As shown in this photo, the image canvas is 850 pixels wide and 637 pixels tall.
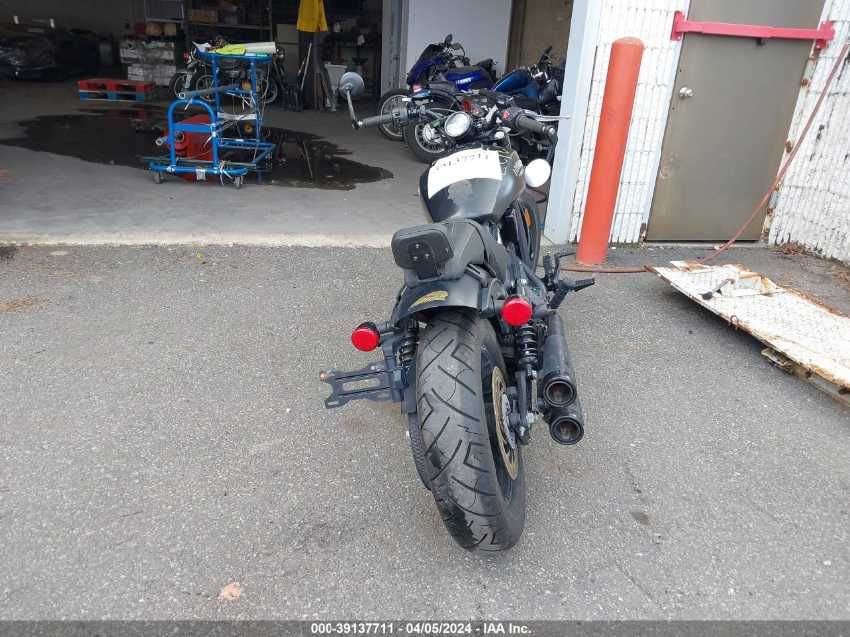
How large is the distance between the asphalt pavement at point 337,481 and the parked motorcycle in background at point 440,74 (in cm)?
578

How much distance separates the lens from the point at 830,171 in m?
5.56

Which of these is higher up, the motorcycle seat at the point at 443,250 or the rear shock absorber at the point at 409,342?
the motorcycle seat at the point at 443,250

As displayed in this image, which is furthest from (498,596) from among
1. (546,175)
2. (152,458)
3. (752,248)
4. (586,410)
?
(752,248)

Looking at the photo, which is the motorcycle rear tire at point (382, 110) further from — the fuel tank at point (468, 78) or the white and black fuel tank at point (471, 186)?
the white and black fuel tank at point (471, 186)

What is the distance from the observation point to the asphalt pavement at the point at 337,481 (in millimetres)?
2156

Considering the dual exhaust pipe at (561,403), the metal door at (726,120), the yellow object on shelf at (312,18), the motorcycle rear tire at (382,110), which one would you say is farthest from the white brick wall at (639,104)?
the yellow object on shelf at (312,18)

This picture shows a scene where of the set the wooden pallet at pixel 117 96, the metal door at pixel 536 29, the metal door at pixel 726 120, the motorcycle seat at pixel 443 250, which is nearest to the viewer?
the motorcycle seat at pixel 443 250

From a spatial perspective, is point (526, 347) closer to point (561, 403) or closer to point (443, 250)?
point (561, 403)

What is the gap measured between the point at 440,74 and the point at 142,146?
432cm

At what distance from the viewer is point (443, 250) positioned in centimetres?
207

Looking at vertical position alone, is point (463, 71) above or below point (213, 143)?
above

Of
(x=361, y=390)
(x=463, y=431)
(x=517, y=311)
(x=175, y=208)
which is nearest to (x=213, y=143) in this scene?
(x=175, y=208)

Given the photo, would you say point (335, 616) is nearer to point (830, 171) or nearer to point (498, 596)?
point (498, 596)

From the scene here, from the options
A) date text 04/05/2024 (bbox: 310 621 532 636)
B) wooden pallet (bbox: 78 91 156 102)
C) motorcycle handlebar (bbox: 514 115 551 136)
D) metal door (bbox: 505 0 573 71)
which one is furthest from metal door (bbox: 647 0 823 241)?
wooden pallet (bbox: 78 91 156 102)
